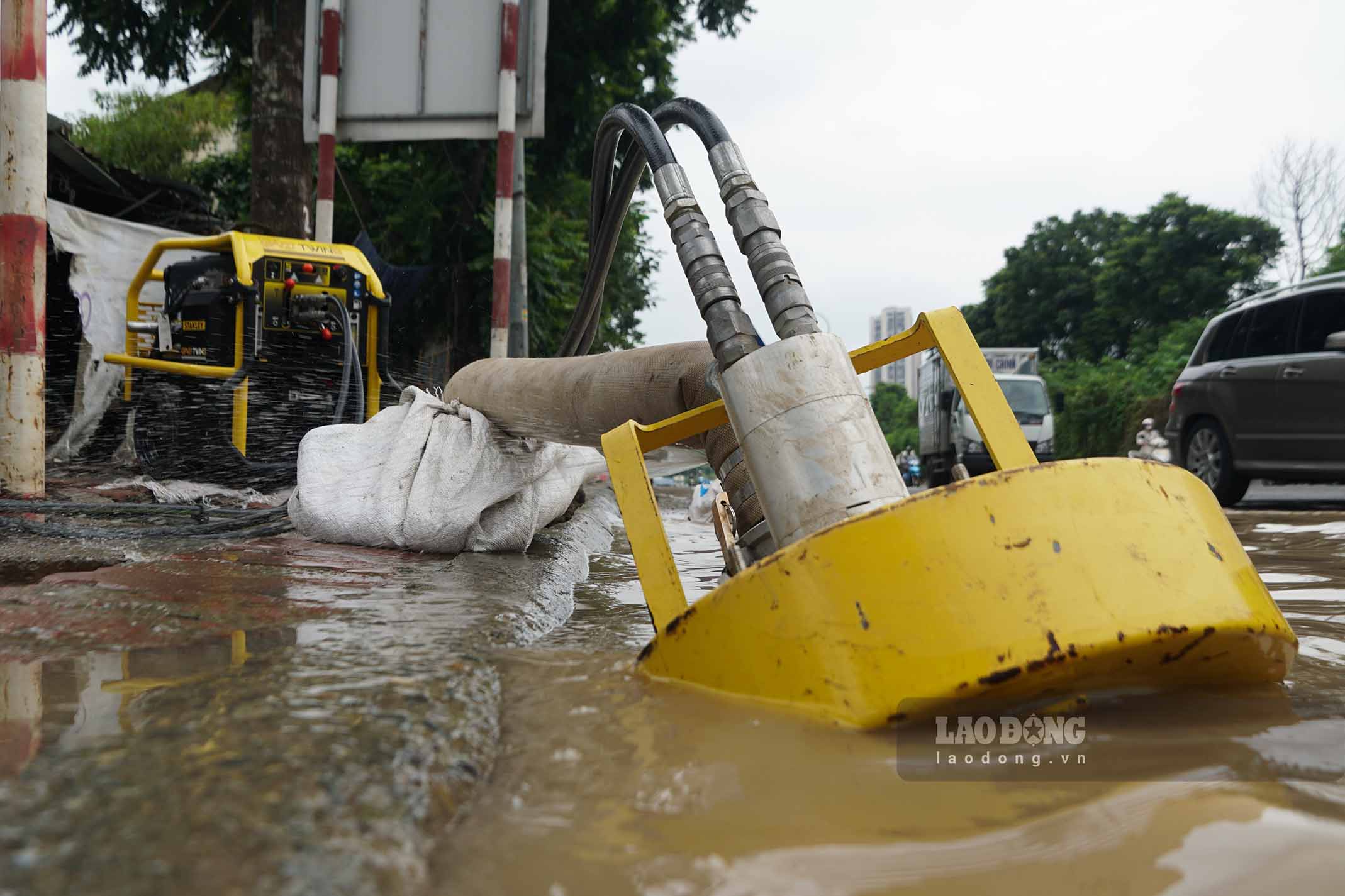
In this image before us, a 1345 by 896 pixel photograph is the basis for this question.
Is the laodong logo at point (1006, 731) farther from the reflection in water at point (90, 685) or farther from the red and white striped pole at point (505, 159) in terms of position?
A: the red and white striped pole at point (505, 159)

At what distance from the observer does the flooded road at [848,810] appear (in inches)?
33.2

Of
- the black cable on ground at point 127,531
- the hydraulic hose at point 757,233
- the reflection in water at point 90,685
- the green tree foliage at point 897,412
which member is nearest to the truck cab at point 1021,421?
the black cable on ground at point 127,531

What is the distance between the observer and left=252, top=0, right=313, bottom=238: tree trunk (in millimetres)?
8625

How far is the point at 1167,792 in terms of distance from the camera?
1.05 meters

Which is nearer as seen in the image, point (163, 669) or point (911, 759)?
point (911, 759)

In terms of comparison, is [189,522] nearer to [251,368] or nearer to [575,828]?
[251,368]

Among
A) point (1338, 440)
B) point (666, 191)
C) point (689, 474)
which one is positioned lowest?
point (689, 474)

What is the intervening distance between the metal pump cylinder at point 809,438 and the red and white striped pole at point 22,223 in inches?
136

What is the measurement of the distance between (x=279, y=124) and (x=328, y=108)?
2.46ft

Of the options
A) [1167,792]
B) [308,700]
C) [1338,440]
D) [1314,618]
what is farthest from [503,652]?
[1338,440]

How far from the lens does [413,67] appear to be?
27.6ft

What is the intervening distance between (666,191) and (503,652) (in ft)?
2.88

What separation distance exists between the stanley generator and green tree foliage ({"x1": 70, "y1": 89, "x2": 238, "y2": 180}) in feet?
77.2

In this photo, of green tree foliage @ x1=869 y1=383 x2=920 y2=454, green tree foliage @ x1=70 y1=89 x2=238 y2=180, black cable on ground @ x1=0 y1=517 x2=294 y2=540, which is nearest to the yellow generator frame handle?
black cable on ground @ x1=0 y1=517 x2=294 y2=540
